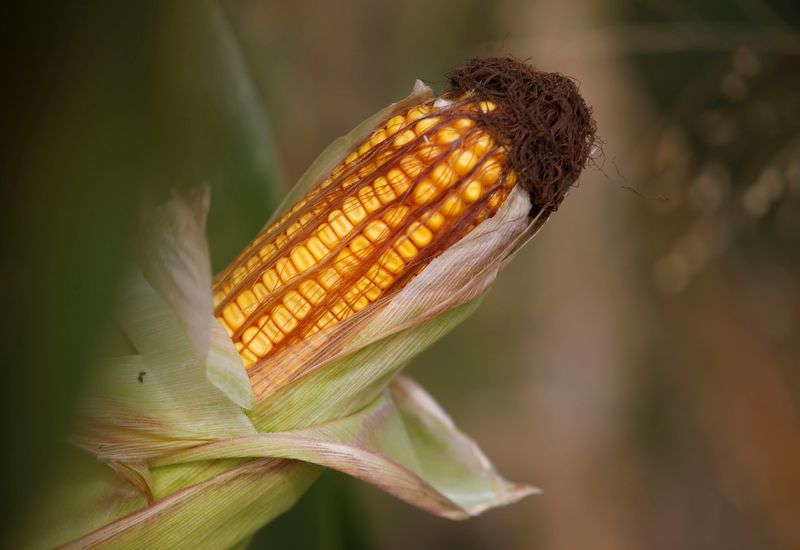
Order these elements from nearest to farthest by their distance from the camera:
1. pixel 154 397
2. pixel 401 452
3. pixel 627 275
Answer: pixel 154 397, pixel 401 452, pixel 627 275

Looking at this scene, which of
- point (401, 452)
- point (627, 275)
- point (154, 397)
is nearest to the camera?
point (154, 397)

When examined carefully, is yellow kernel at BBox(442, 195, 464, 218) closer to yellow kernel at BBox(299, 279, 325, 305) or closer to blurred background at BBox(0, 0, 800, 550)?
yellow kernel at BBox(299, 279, 325, 305)

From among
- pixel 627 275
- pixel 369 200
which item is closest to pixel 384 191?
pixel 369 200

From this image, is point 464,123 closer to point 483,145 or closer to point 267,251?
point 483,145

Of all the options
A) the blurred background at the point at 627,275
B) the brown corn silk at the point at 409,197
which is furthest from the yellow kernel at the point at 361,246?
the blurred background at the point at 627,275

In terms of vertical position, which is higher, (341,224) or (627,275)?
(341,224)

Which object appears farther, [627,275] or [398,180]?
[627,275]

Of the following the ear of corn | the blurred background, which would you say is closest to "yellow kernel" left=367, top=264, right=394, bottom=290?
the ear of corn
